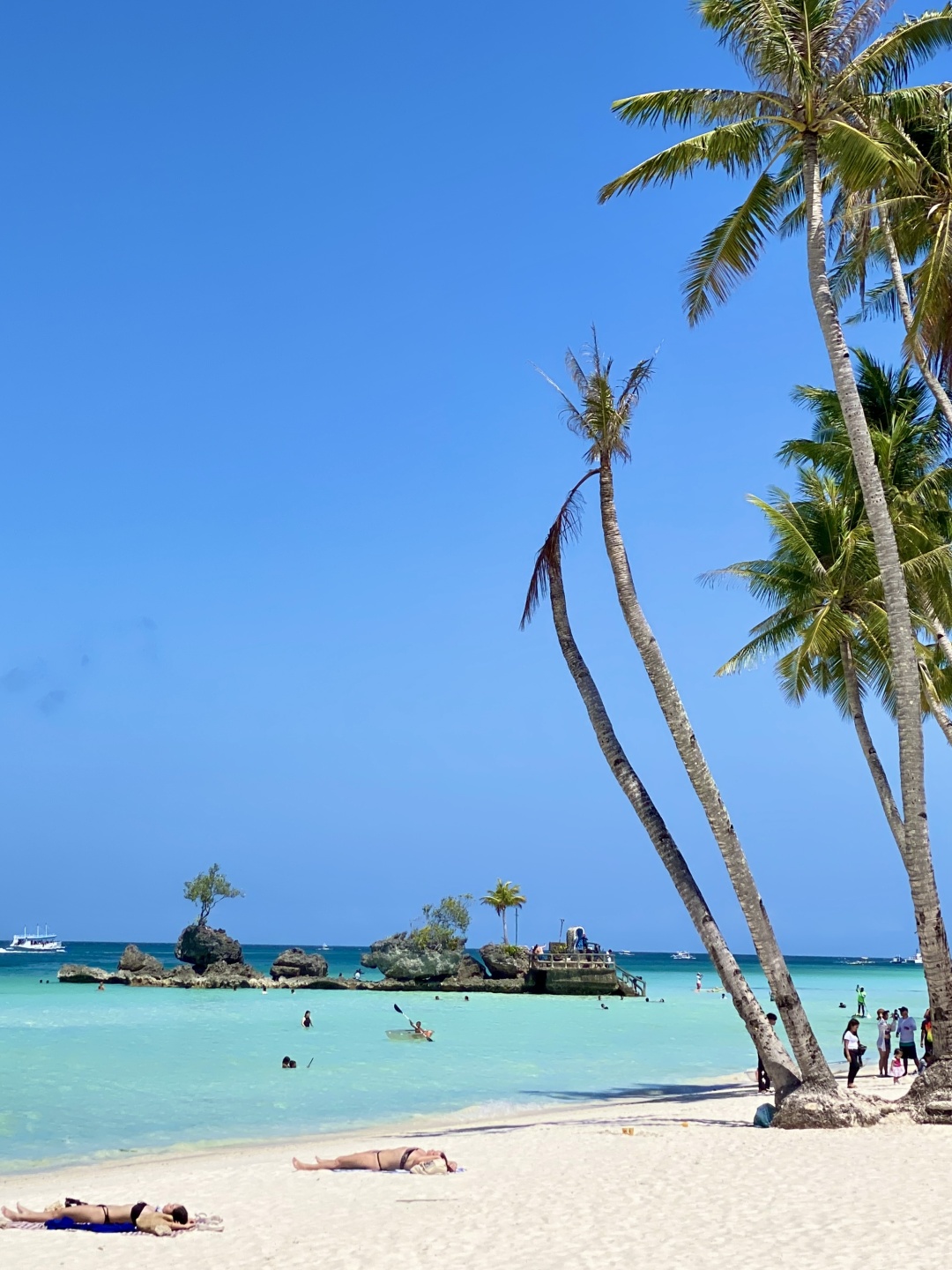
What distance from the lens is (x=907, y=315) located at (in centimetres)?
1942

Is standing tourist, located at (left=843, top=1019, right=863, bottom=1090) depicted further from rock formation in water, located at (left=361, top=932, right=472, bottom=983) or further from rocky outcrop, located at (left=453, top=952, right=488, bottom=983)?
rock formation in water, located at (left=361, top=932, right=472, bottom=983)

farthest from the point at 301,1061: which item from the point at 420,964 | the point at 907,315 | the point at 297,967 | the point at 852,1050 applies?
the point at 297,967

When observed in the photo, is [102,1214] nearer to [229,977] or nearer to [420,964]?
[420,964]

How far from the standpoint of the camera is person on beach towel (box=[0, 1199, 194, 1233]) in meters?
9.99

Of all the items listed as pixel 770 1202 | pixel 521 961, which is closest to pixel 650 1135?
pixel 770 1202

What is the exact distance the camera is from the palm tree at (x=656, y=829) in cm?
1495

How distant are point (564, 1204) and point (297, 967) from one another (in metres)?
61.7

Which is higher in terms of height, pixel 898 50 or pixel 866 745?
pixel 898 50

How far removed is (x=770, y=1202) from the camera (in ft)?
32.9

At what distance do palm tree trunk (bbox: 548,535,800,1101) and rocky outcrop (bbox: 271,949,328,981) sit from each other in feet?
184

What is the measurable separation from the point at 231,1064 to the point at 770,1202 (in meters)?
20.8

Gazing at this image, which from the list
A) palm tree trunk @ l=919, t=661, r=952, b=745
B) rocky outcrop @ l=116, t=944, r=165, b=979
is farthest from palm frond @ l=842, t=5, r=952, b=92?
rocky outcrop @ l=116, t=944, r=165, b=979

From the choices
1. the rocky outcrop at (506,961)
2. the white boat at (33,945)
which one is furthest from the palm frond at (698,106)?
the white boat at (33,945)

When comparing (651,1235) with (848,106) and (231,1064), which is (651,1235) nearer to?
(848,106)
